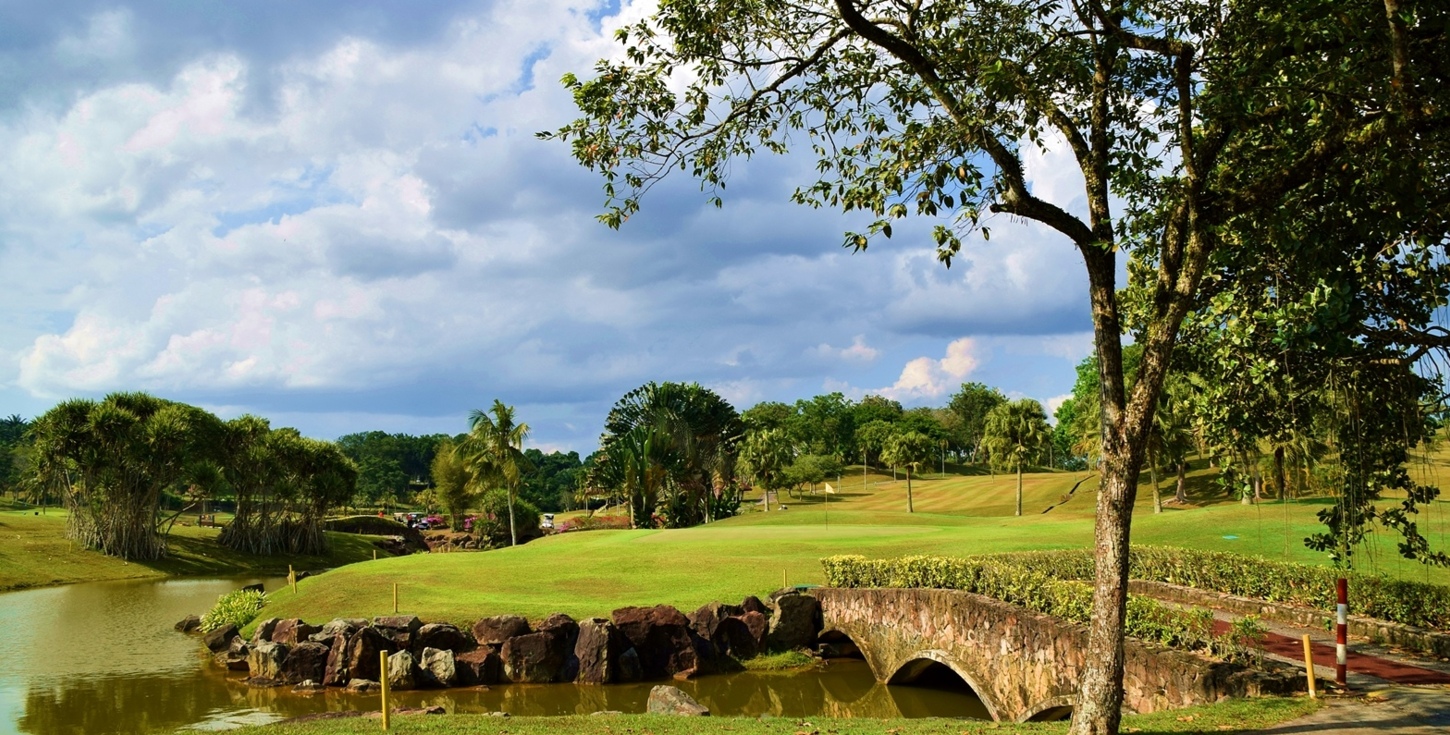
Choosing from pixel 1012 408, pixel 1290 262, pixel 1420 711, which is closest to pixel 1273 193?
pixel 1290 262

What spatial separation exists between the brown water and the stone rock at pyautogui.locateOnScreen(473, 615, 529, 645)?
4.77ft

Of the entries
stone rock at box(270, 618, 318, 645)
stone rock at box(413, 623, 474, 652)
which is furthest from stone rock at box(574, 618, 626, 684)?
stone rock at box(270, 618, 318, 645)

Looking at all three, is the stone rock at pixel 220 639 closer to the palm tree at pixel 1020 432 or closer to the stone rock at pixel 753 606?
the stone rock at pixel 753 606

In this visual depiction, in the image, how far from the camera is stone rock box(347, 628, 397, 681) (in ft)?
78.0

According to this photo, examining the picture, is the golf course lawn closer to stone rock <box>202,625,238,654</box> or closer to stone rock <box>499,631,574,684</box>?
stone rock <box>202,625,238,654</box>

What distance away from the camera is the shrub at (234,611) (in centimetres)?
3148

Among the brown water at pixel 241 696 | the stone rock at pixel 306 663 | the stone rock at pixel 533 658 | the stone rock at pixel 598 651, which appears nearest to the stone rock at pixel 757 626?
the brown water at pixel 241 696

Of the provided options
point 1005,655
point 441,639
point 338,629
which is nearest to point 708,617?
point 441,639

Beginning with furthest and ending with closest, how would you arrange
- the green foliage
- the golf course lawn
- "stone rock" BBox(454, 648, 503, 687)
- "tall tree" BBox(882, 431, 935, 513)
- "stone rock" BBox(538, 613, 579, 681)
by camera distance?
the green foliage → "tall tree" BBox(882, 431, 935, 513) → the golf course lawn → "stone rock" BBox(538, 613, 579, 681) → "stone rock" BBox(454, 648, 503, 687)

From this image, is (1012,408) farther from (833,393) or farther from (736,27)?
(833,393)

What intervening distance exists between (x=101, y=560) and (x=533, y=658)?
48.7 meters

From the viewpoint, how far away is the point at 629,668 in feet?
79.5

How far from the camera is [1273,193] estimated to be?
32.1 ft

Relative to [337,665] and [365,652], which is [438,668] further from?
[337,665]
